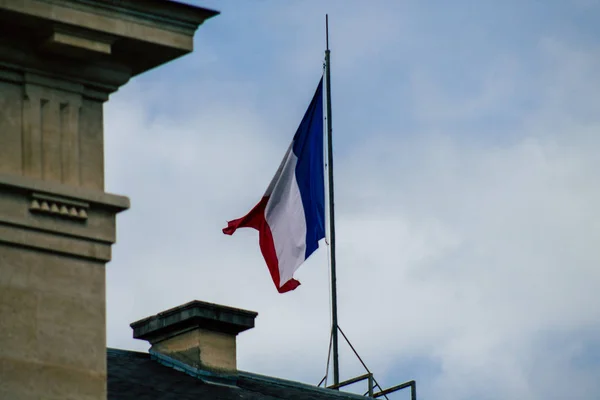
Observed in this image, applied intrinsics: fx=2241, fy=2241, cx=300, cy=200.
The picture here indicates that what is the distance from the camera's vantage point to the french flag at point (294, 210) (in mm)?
34750

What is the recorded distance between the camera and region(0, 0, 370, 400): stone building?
19.0 m

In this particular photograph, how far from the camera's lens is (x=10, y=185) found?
19.1m

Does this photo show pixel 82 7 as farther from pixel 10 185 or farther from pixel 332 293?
pixel 332 293

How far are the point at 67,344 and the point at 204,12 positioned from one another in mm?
3302

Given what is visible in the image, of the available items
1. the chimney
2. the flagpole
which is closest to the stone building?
the chimney

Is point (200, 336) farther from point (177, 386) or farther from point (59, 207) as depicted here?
point (59, 207)

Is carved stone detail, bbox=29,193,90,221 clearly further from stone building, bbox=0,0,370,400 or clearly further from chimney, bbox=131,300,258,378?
chimney, bbox=131,300,258,378

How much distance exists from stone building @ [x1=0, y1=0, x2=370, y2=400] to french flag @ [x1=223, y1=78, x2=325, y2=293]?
13.9 meters

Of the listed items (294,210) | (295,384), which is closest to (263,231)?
(294,210)

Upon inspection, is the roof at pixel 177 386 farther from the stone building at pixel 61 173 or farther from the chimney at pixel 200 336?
the stone building at pixel 61 173

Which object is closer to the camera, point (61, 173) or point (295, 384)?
point (61, 173)

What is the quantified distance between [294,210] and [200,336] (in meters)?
6.26

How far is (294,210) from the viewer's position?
35.9 metres

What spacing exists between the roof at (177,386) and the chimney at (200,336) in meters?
0.23
